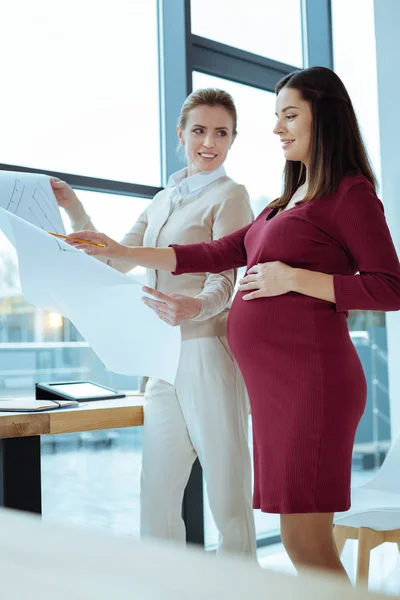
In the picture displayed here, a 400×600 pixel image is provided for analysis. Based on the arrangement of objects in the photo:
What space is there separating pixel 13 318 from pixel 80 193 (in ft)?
1.90

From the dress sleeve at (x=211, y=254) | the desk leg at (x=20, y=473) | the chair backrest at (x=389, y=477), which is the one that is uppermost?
the dress sleeve at (x=211, y=254)

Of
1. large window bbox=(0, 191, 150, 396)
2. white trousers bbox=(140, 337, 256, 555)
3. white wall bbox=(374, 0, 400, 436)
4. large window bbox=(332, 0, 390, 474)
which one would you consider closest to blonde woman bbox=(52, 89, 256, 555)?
white trousers bbox=(140, 337, 256, 555)

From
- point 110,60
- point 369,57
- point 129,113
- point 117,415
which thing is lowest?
point 117,415

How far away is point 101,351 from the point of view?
5.43ft

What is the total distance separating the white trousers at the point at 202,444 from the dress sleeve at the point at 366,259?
1.74 ft

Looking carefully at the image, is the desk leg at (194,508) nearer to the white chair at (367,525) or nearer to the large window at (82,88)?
the white chair at (367,525)

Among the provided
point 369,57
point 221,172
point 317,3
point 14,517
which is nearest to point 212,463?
point 221,172

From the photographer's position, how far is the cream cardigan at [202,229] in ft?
6.15

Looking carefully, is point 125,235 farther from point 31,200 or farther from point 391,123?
point 391,123

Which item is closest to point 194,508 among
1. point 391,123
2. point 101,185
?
point 101,185

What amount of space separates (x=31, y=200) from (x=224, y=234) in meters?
0.53

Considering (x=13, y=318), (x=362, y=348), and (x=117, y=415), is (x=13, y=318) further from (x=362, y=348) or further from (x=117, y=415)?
(x=362, y=348)

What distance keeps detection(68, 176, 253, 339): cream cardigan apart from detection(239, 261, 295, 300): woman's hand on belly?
0.30 metres

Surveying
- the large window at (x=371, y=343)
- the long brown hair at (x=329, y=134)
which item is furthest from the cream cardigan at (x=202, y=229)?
the large window at (x=371, y=343)
